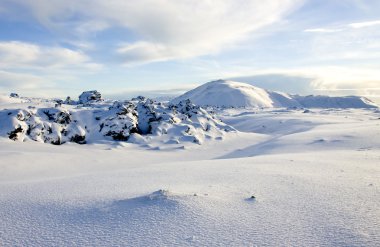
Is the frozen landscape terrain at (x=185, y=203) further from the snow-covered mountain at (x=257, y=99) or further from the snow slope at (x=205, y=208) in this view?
the snow-covered mountain at (x=257, y=99)

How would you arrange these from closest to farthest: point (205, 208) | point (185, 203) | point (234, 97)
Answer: point (205, 208) → point (185, 203) → point (234, 97)

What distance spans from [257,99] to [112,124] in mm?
142432

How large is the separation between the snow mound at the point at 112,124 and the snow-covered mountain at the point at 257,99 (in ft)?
401

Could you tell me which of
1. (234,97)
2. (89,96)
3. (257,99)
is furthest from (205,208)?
(257,99)

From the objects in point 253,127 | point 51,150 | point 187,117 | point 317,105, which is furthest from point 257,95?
point 51,150

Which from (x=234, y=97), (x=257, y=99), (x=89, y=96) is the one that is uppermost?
(x=234, y=97)

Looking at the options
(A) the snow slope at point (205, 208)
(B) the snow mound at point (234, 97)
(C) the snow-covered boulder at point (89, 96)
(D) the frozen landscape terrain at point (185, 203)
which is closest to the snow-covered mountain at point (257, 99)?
(B) the snow mound at point (234, 97)

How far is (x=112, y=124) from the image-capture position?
1755 cm

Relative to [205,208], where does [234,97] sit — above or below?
above

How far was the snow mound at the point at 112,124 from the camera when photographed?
14.9 m

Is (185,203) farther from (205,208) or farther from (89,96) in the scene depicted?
(89,96)

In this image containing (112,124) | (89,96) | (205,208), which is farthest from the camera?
(89,96)

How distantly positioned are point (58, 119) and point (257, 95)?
153 meters

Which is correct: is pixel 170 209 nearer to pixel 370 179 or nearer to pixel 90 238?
pixel 90 238
